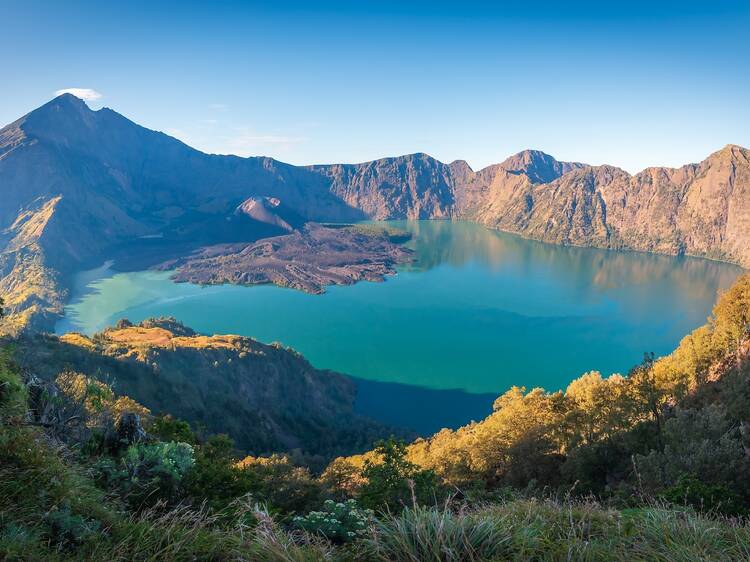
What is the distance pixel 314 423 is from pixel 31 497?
6299 centimetres

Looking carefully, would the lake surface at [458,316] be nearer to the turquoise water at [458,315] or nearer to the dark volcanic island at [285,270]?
the turquoise water at [458,315]

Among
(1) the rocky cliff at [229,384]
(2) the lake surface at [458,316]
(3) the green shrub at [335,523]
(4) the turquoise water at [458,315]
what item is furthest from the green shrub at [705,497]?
(4) the turquoise water at [458,315]

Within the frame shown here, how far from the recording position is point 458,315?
112250 millimetres

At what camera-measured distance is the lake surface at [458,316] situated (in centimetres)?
8281

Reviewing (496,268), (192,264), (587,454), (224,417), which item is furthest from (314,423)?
(192,264)

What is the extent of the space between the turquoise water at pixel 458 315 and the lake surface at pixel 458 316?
12.5 inches

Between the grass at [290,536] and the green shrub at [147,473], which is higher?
the grass at [290,536]

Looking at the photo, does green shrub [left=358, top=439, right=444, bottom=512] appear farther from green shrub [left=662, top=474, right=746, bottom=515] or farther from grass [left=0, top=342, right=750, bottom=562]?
grass [left=0, top=342, right=750, bottom=562]

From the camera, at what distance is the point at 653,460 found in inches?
630

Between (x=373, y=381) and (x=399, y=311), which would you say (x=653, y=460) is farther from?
(x=399, y=311)

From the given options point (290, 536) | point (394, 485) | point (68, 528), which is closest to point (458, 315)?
point (394, 485)

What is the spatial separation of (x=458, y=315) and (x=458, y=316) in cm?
103

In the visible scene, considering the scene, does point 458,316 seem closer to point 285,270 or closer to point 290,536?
point 285,270

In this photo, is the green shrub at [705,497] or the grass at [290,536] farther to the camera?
the green shrub at [705,497]
